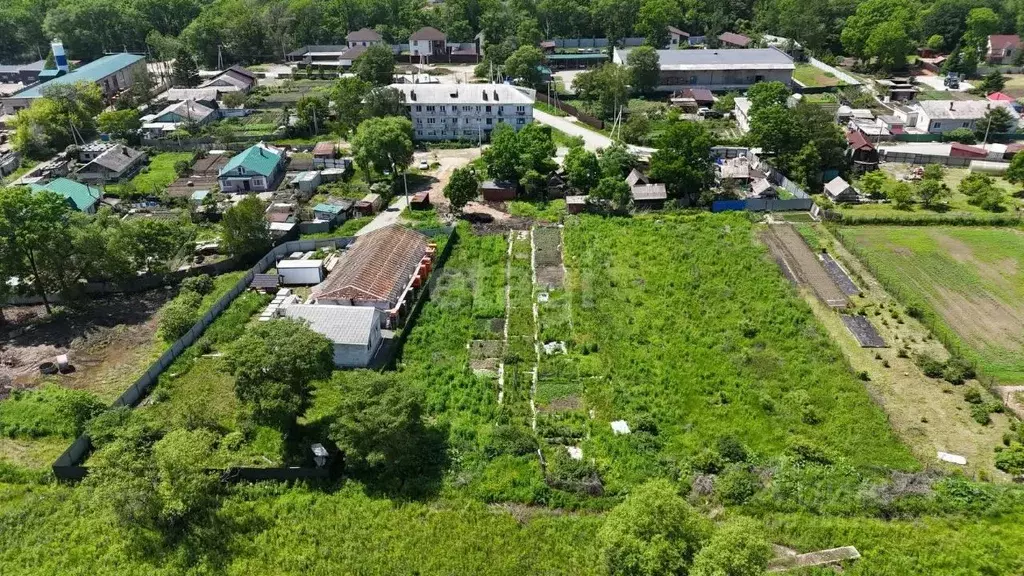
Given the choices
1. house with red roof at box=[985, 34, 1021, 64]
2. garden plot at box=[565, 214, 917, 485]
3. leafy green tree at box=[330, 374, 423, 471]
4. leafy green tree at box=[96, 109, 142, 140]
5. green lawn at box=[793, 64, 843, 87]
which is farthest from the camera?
house with red roof at box=[985, 34, 1021, 64]

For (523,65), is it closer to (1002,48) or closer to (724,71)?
(724,71)

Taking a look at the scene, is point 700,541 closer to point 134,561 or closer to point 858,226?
point 134,561

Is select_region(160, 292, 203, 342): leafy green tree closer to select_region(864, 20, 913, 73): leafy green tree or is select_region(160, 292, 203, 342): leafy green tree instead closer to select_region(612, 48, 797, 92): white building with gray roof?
select_region(612, 48, 797, 92): white building with gray roof

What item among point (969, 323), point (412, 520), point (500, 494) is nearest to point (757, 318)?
point (969, 323)

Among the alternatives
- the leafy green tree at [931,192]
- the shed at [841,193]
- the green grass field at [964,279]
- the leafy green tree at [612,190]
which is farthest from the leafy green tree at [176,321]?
the leafy green tree at [931,192]

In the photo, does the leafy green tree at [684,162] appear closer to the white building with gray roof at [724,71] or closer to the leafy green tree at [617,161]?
the leafy green tree at [617,161]

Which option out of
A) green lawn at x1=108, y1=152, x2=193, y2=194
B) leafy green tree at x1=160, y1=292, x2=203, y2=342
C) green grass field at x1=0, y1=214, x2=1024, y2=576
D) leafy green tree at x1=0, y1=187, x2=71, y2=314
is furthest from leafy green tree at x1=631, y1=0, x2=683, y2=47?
leafy green tree at x1=0, y1=187, x2=71, y2=314

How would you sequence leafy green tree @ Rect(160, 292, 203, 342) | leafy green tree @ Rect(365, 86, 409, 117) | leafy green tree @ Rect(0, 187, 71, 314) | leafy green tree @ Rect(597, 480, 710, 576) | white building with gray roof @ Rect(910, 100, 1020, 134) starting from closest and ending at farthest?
leafy green tree @ Rect(597, 480, 710, 576), leafy green tree @ Rect(160, 292, 203, 342), leafy green tree @ Rect(0, 187, 71, 314), leafy green tree @ Rect(365, 86, 409, 117), white building with gray roof @ Rect(910, 100, 1020, 134)
